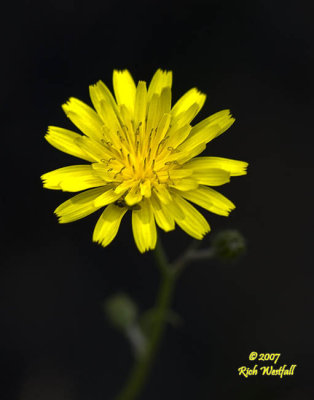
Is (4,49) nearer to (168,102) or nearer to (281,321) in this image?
(168,102)

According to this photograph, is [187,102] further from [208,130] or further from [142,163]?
[142,163]

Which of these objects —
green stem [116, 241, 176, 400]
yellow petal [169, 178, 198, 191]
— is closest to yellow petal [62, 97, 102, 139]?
yellow petal [169, 178, 198, 191]

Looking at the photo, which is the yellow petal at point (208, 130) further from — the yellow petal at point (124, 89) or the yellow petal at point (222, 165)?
the yellow petal at point (124, 89)

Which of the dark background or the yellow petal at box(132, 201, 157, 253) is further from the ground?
the dark background

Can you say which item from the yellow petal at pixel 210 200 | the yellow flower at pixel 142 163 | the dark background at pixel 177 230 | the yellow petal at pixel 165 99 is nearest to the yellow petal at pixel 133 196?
the yellow flower at pixel 142 163

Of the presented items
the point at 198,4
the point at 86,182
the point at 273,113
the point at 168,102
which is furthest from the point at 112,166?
the point at 198,4

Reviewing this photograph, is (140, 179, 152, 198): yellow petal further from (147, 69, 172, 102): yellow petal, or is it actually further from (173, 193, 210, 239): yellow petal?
(147, 69, 172, 102): yellow petal
